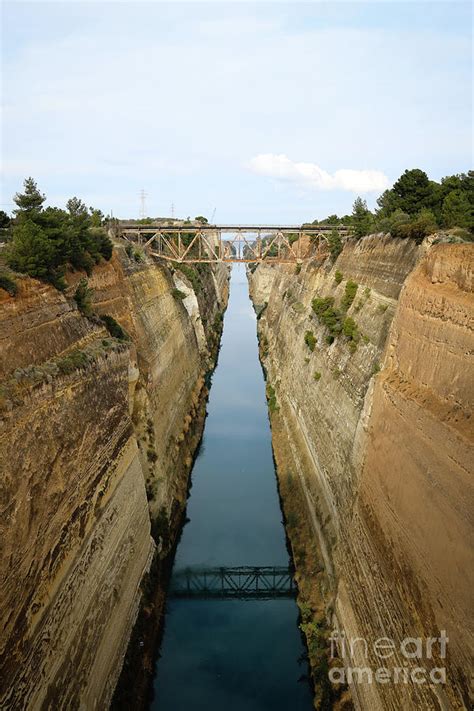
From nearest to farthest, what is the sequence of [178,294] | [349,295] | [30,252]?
[30,252], [349,295], [178,294]

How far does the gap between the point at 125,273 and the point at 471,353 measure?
46.7 ft

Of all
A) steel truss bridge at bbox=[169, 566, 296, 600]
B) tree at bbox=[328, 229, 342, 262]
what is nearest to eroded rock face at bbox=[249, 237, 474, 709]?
steel truss bridge at bbox=[169, 566, 296, 600]

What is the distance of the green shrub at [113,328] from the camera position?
1620cm

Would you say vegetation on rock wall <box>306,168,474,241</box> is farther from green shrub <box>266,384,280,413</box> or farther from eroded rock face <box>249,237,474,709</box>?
green shrub <box>266,384,280,413</box>

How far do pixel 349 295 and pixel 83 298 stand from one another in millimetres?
9302

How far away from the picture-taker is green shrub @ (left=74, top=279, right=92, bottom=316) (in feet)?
48.0

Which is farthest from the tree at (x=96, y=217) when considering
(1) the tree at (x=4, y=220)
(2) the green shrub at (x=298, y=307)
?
(2) the green shrub at (x=298, y=307)

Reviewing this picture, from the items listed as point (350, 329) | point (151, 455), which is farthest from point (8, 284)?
point (350, 329)

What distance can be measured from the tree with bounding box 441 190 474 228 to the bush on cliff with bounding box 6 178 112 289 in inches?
398

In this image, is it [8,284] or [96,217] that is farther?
[96,217]

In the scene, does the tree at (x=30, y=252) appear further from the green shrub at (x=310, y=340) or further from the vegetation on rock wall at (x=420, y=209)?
the green shrub at (x=310, y=340)

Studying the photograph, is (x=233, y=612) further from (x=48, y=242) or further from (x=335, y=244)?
(x=335, y=244)

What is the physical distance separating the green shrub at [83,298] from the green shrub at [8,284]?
10.4 ft

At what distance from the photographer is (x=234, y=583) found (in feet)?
53.7
